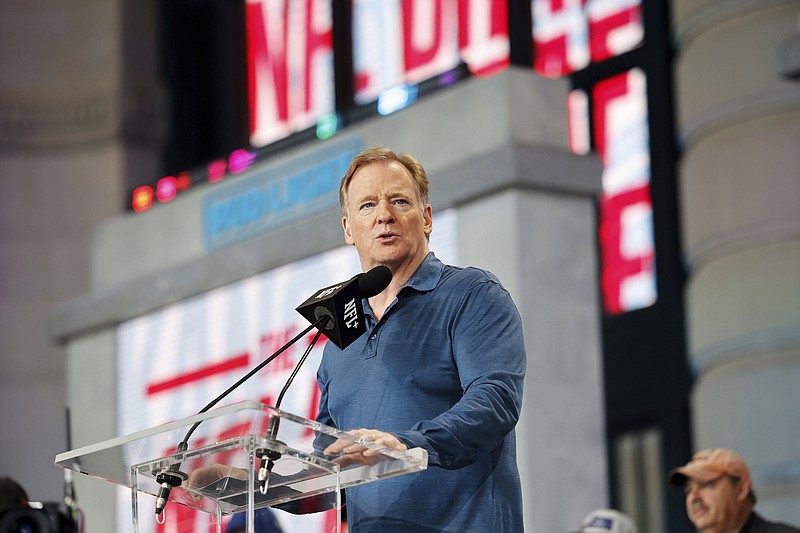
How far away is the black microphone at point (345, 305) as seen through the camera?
302cm

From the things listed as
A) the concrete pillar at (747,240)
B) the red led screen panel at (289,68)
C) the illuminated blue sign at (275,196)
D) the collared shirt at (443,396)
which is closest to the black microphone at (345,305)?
the collared shirt at (443,396)

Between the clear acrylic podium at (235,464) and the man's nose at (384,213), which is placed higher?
the man's nose at (384,213)

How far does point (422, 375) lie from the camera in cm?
305

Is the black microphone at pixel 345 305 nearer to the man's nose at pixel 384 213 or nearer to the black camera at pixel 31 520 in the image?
the man's nose at pixel 384 213

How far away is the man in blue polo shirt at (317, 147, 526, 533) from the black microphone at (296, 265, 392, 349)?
0.10m

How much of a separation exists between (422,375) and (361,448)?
1.15 feet

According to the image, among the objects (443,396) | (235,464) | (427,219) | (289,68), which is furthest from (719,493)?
(289,68)

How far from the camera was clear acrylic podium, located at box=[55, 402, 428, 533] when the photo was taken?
2734 mm

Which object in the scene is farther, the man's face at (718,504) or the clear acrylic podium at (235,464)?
the man's face at (718,504)

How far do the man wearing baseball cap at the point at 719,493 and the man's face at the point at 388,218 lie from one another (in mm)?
2627

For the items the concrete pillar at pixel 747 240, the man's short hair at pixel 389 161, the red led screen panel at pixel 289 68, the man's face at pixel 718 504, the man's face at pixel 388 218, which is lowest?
the man's face at pixel 718 504

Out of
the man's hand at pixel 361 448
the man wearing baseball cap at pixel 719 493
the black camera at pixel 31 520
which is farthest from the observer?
the man wearing baseball cap at pixel 719 493

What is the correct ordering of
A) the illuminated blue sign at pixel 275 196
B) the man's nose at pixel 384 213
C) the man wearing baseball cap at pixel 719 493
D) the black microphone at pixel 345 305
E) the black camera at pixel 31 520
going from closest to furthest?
the black microphone at pixel 345 305
the man's nose at pixel 384 213
the black camera at pixel 31 520
the man wearing baseball cap at pixel 719 493
the illuminated blue sign at pixel 275 196

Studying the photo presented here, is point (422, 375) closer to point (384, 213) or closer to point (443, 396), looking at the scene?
point (443, 396)
